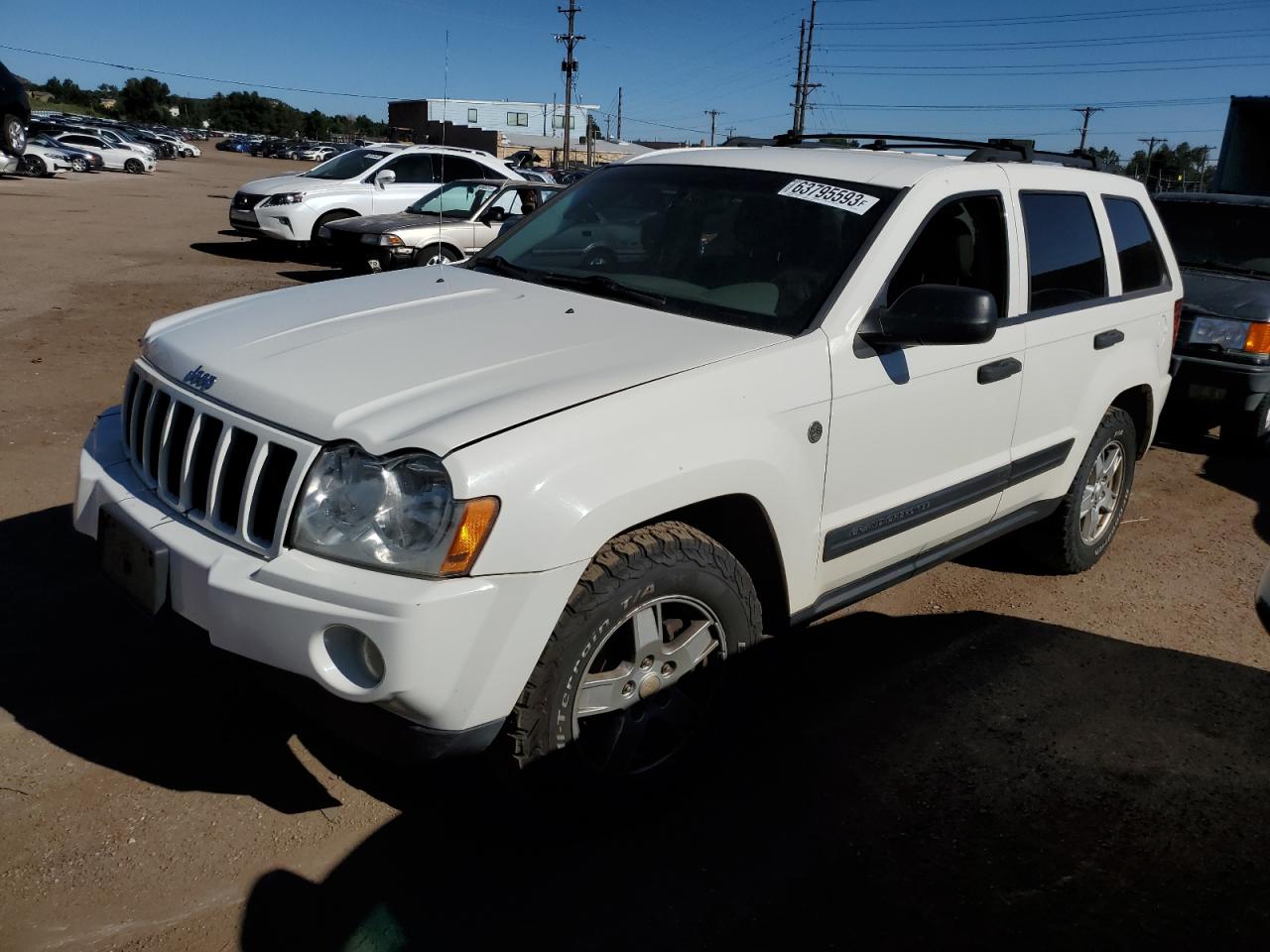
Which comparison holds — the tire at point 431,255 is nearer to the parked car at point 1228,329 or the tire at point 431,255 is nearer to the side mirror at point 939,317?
the parked car at point 1228,329

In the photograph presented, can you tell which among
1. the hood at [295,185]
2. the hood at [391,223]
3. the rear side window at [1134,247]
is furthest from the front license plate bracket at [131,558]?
the hood at [295,185]

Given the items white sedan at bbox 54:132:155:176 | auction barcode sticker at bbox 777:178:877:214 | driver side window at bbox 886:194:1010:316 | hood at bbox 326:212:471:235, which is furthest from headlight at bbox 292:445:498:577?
white sedan at bbox 54:132:155:176

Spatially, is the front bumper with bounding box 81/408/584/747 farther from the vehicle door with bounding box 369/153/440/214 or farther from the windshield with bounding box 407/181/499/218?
the vehicle door with bounding box 369/153/440/214

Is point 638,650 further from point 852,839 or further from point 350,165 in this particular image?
point 350,165

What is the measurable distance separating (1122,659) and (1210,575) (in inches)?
53.8

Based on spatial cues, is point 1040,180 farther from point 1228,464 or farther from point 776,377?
point 1228,464

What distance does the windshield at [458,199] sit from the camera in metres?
12.8

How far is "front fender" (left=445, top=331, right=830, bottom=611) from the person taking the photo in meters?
2.36

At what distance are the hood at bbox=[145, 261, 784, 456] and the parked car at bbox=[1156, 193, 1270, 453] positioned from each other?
4.65m

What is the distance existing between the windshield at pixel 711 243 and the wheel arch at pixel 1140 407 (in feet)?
6.77

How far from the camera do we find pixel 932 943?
2564 millimetres

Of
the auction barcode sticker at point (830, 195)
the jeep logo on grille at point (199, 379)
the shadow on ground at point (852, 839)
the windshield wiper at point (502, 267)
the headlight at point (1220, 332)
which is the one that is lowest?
the shadow on ground at point (852, 839)

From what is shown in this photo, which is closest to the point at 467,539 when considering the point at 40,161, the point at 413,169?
the point at 413,169

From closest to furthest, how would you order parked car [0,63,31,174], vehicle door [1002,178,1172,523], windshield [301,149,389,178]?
vehicle door [1002,178,1172,523] → windshield [301,149,389,178] → parked car [0,63,31,174]
